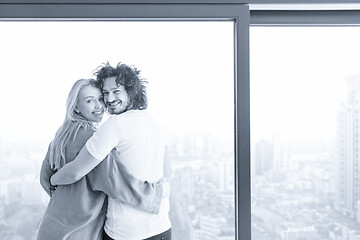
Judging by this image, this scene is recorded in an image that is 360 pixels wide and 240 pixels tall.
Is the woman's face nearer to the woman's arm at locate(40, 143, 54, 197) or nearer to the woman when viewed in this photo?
the woman

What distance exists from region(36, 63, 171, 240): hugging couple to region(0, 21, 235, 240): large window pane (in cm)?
3

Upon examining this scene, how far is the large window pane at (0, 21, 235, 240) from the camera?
1.32 meters

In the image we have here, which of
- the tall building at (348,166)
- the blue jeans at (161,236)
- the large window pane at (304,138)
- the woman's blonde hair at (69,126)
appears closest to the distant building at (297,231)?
the large window pane at (304,138)

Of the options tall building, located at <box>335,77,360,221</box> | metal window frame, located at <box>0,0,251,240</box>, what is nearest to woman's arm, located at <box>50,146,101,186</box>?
metal window frame, located at <box>0,0,251,240</box>

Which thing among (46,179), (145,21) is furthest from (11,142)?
(145,21)

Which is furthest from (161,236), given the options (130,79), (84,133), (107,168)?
(130,79)

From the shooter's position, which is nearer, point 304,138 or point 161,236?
point 161,236

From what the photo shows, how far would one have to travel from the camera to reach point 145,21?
1339 mm

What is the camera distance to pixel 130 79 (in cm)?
132

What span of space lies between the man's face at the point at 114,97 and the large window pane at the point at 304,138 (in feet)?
1.44

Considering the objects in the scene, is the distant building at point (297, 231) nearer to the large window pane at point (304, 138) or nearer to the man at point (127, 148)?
the large window pane at point (304, 138)

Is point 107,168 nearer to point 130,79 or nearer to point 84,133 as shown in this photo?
point 84,133

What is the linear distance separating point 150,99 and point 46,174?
1.35 ft

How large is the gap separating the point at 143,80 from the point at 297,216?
0.70 metres
